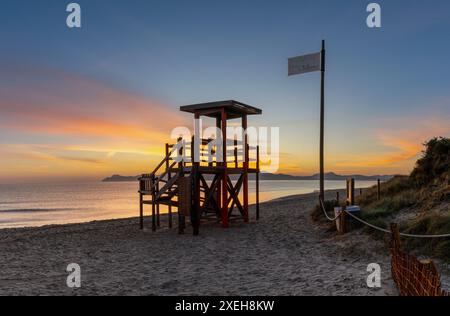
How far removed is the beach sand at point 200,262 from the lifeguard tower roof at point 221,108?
4962mm

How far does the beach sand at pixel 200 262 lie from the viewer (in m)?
6.79

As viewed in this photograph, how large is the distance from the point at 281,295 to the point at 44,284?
4710 mm

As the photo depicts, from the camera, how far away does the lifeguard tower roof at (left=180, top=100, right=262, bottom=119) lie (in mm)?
14669

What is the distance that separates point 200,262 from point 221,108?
7512 mm

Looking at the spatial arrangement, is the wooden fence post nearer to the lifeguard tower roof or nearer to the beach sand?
the beach sand

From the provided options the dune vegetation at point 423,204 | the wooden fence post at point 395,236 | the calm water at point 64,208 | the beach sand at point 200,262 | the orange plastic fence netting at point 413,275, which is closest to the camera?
the orange plastic fence netting at point 413,275

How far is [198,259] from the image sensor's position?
9406 mm

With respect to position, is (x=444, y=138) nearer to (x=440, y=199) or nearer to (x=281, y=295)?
(x=440, y=199)

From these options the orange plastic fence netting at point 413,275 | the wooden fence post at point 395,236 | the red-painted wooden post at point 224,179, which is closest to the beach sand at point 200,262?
the orange plastic fence netting at point 413,275

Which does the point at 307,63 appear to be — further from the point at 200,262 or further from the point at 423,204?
the point at 200,262

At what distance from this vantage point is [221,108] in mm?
14938

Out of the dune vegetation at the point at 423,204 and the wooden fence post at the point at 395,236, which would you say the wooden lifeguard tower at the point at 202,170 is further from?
the wooden fence post at the point at 395,236

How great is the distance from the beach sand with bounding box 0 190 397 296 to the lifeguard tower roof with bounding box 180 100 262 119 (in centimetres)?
496
